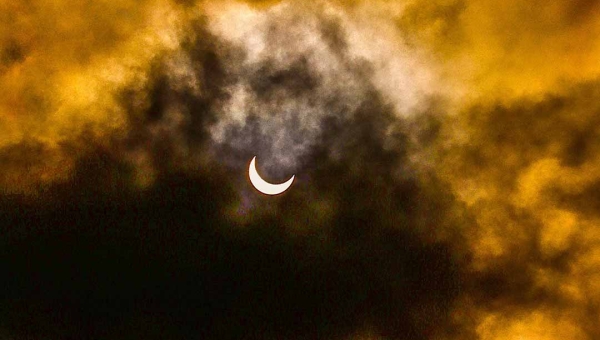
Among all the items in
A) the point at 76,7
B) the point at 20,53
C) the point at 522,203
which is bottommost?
the point at 522,203

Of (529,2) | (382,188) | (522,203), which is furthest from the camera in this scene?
(382,188)

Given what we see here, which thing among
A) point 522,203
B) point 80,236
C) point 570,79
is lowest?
point 522,203

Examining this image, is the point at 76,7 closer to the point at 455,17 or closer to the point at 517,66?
the point at 455,17

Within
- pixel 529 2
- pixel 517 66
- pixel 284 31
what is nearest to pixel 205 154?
pixel 284 31

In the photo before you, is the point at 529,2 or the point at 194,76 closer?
the point at 529,2

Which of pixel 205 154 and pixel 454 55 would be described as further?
pixel 205 154

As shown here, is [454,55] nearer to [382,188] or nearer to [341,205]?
[382,188]

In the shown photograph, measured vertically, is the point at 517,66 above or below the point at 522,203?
above

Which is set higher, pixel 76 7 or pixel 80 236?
pixel 76 7

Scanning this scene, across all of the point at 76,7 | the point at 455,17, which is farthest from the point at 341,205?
the point at 76,7

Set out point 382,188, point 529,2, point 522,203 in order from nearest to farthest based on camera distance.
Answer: point 529,2, point 522,203, point 382,188
